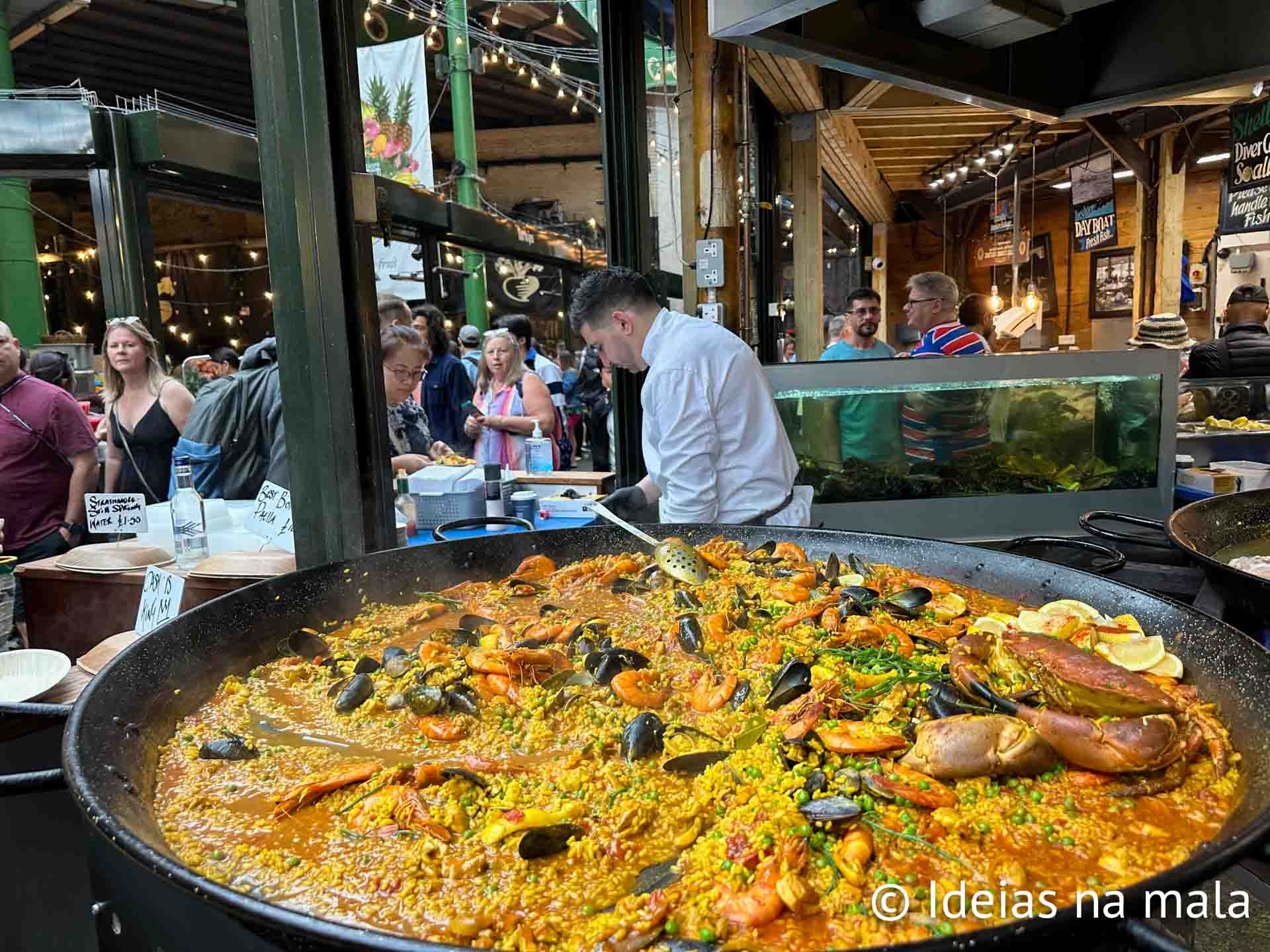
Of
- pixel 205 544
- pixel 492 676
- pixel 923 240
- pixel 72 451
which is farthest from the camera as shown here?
pixel 923 240

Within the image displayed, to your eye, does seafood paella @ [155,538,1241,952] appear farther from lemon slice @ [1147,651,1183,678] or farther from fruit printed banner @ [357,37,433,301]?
fruit printed banner @ [357,37,433,301]

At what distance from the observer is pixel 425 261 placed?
11.8 metres

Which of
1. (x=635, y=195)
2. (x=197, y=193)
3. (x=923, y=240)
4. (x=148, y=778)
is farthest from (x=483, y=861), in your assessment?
(x=923, y=240)

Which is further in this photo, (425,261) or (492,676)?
(425,261)

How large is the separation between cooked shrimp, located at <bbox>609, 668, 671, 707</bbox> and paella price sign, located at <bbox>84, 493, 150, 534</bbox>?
216 centimetres

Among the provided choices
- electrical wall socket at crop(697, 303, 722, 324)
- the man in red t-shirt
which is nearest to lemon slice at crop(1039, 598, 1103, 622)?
electrical wall socket at crop(697, 303, 722, 324)

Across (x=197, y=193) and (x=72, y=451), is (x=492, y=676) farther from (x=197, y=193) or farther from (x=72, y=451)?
(x=197, y=193)

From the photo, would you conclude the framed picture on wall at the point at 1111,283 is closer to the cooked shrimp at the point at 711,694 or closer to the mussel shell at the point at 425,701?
the cooked shrimp at the point at 711,694

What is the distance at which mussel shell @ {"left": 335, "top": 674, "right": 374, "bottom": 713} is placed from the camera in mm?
1608

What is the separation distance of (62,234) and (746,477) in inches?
630

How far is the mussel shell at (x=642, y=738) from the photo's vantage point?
4.53 feet

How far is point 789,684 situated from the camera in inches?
61.5

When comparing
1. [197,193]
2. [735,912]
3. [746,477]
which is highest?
[197,193]

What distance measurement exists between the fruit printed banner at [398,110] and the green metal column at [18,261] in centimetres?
486
